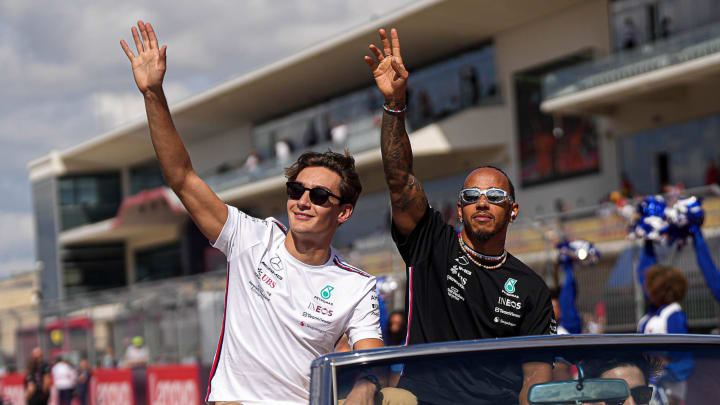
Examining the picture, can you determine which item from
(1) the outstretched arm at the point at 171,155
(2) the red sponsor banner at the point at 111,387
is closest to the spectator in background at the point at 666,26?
(2) the red sponsor banner at the point at 111,387

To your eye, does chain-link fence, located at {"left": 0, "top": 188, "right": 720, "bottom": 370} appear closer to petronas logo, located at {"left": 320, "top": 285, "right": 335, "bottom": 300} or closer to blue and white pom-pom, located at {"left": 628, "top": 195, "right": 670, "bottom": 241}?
blue and white pom-pom, located at {"left": 628, "top": 195, "right": 670, "bottom": 241}

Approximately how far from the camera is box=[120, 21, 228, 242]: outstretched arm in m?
4.26

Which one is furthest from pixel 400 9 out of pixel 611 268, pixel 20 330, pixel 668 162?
pixel 611 268

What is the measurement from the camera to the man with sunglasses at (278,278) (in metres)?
4.17

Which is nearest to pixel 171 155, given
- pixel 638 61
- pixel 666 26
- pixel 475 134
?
pixel 638 61

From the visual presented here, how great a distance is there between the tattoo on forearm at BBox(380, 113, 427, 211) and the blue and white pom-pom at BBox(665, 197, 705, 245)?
205 inches

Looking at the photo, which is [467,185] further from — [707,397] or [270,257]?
[707,397]

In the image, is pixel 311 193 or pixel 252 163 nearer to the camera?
pixel 311 193

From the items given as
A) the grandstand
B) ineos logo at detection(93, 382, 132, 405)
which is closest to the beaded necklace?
the grandstand

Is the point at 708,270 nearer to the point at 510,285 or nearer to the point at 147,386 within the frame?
the point at 510,285

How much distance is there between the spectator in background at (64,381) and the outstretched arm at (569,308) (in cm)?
1292

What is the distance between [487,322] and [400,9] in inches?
1044

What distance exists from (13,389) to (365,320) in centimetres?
2023

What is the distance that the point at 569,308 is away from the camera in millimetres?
8734
